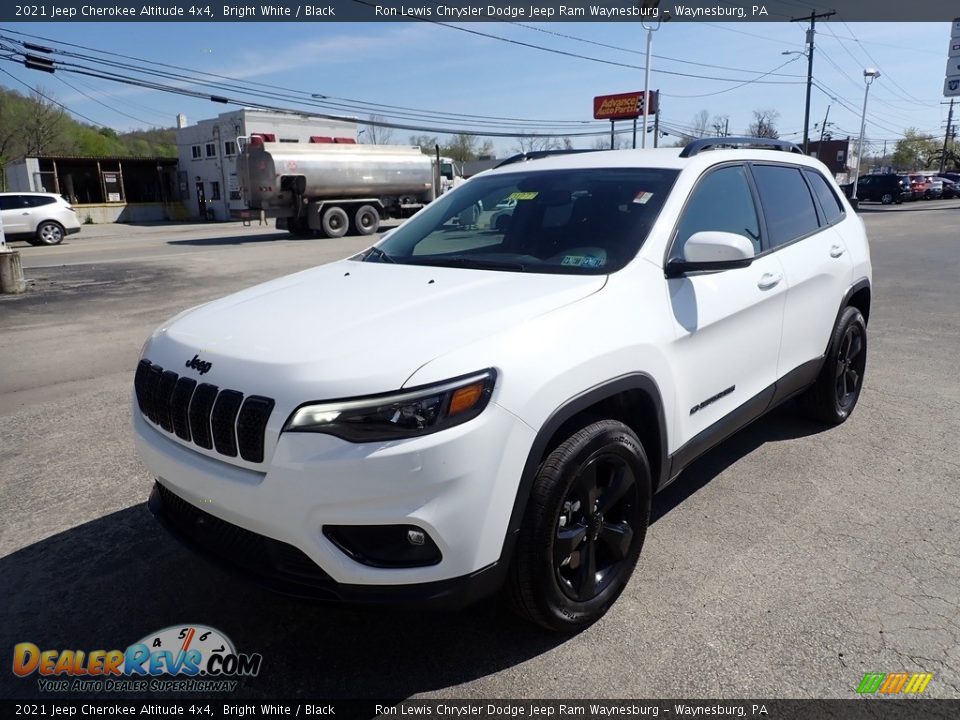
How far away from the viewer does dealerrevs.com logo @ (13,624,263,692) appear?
2494 mm

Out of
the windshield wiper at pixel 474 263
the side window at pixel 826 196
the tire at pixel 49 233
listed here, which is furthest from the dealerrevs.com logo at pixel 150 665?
the tire at pixel 49 233

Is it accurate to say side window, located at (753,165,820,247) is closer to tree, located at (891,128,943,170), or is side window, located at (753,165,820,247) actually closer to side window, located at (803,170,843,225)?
side window, located at (803,170,843,225)

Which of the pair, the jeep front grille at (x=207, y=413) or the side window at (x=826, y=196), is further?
the side window at (x=826, y=196)

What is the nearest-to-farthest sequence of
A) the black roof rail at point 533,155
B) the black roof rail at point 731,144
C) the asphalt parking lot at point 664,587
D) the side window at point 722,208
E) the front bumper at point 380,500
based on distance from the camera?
the front bumper at point 380,500
the asphalt parking lot at point 664,587
the side window at point 722,208
the black roof rail at point 731,144
the black roof rail at point 533,155

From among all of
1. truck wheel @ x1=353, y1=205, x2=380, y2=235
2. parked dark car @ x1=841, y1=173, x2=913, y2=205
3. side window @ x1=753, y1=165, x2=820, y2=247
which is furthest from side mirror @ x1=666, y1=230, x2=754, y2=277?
parked dark car @ x1=841, y1=173, x2=913, y2=205

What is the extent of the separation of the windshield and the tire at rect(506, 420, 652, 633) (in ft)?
2.67

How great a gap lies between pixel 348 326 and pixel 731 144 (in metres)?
2.83

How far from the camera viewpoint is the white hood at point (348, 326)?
7.18 feet

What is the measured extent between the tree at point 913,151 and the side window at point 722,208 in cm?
10991

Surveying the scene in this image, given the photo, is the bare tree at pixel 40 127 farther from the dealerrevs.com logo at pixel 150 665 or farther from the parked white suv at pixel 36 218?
the dealerrevs.com logo at pixel 150 665

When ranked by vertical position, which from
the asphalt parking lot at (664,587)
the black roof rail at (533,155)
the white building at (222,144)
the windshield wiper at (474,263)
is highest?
the white building at (222,144)

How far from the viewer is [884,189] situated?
38.7 m

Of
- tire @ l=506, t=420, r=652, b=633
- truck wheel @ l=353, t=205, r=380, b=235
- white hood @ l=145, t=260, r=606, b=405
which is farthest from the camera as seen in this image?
truck wheel @ l=353, t=205, r=380, b=235

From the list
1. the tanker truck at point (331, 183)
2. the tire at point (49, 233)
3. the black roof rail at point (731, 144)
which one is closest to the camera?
the black roof rail at point (731, 144)
